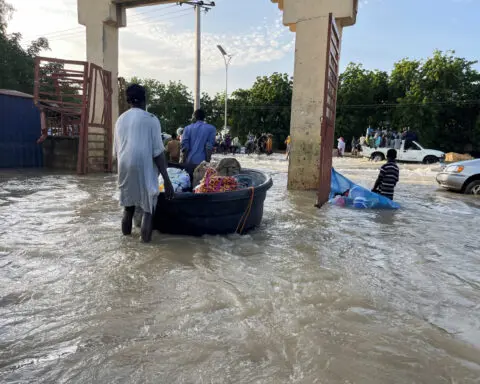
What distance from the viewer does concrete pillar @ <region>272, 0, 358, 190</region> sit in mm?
8320

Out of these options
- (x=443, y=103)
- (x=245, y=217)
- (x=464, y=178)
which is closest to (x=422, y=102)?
(x=443, y=103)

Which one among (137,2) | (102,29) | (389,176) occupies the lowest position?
(389,176)

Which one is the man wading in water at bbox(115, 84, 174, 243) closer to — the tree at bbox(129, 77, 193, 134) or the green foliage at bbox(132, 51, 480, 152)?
the green foliage at bbox(132, 51, 480, 152)

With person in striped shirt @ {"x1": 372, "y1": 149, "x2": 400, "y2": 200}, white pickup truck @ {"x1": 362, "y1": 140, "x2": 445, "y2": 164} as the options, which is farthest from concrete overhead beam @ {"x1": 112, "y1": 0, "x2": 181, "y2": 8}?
white pickup truck @ {"x1": 362, "y1": 140, "x2": 445, "y2": 164}

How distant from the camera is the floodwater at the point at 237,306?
6.81 feet

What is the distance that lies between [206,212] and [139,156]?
98 cm

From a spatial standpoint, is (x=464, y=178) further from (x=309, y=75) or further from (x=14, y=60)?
(x=14, y=60)

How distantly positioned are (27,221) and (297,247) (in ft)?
11.6

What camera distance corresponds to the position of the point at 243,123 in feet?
128

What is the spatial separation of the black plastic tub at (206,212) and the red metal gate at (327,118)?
2352mm

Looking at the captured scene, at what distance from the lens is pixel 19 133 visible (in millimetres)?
11742

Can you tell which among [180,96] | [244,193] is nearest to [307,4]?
[244,193]

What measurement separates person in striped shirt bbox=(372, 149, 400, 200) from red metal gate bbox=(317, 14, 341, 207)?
3.15ft

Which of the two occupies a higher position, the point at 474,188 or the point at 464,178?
the point at 464,178
